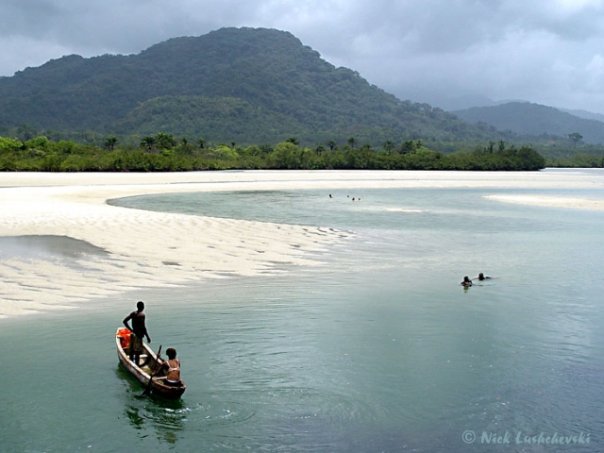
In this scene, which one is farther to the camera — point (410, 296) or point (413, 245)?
point (413, 245)

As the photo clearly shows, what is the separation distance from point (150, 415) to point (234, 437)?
1837mm

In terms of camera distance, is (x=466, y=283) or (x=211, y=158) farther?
(x=211, y=158)

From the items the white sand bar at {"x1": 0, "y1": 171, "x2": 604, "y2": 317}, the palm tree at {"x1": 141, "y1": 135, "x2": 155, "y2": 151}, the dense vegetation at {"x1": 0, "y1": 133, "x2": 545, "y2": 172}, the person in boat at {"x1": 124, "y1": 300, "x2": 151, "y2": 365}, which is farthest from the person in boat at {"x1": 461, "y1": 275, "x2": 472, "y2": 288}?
the palm tree at {"x1": 141, "y1": 135, "x2": 155, "y2": 151}

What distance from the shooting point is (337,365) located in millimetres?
14805

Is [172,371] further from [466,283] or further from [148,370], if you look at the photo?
[466,283]

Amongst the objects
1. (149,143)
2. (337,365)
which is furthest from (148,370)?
(149,143)

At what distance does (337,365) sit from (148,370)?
163 inches

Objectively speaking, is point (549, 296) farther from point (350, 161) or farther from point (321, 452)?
point (350, 161)

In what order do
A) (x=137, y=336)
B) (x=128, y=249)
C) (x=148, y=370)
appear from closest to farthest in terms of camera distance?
(x=148, y=370)
(x=137, y=336)
(x=128, y=249)

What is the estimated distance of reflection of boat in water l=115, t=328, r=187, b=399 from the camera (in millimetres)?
12445

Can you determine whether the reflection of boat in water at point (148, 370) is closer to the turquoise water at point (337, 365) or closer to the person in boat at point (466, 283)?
the turquoise water at point (337, 365)

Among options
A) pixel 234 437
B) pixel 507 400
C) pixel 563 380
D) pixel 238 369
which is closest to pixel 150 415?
pixel 234 437

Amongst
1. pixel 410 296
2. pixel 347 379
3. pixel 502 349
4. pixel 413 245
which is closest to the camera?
pixel 347 379

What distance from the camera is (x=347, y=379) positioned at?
13.9 m
